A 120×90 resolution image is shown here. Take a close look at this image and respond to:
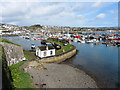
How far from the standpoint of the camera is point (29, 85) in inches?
355

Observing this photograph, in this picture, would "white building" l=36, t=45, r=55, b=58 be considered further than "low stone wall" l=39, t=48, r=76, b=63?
Yes

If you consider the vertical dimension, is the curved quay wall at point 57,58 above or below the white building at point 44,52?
below

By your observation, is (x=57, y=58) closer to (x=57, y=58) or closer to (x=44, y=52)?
(x=57, y=58)

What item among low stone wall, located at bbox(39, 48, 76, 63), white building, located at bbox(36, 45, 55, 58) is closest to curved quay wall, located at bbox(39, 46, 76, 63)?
low stone wall, located at bbox(39, 48, 76, 63)

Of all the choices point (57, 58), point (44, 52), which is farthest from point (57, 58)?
point (44, 52)

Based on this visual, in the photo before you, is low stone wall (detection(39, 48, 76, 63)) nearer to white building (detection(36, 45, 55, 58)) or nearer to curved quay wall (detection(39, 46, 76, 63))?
curved quay wall (detection(39, 46, 76, 63))

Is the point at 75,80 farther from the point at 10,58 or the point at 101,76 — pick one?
the point at 10,58

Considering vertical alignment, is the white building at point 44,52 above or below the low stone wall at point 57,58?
above

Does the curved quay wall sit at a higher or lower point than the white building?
lower

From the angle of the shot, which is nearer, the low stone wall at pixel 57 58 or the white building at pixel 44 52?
the low stone wall at pixel 57 58

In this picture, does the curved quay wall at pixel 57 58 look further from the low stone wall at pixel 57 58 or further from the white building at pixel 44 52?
the white building at pixel 44 52

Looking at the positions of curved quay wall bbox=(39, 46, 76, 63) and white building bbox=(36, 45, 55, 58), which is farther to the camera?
white building bbox=(36, 45, 55, 58)

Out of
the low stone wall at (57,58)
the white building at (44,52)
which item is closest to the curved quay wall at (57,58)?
the low stone wall at (57,58)

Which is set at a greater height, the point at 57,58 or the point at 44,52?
the point at 44,52
